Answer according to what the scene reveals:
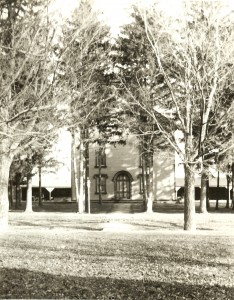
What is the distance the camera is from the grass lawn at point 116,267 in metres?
8.22

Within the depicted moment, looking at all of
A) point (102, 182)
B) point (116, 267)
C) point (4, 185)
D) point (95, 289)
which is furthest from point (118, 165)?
point (95, 289)

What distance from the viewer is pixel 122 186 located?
5097cm

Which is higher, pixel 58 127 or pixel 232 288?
pixel 58 127

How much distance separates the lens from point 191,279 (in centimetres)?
940

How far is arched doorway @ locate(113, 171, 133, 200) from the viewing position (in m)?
50.8

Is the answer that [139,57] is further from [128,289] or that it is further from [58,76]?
[128,289]

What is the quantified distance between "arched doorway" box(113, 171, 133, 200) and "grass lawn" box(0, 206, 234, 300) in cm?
3424

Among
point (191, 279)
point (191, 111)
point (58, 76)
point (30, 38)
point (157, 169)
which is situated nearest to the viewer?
point (191, 279)

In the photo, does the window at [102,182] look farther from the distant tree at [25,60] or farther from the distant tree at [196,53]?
the distant tree at [25,60]

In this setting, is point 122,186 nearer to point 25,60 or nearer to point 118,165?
point 118,165

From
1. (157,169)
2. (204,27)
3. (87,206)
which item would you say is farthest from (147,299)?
(157,169)

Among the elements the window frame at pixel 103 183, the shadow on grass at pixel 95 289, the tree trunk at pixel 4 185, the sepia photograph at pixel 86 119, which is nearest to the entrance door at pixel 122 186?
the window frame at pixel 103 183

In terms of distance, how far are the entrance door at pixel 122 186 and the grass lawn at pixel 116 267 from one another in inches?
1350

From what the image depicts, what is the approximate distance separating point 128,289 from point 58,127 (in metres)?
9.51
